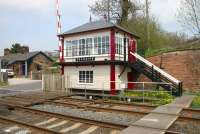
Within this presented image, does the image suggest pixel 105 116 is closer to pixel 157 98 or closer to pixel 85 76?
pixel 157 98

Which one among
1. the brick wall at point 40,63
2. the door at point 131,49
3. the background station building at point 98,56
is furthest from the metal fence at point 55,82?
the brick wall at point 40,63

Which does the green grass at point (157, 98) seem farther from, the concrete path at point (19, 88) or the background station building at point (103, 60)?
the concrete path at point (19, 88)

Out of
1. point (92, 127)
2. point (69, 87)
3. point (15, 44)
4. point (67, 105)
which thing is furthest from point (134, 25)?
point (15, 44)

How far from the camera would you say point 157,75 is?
20.3 metres

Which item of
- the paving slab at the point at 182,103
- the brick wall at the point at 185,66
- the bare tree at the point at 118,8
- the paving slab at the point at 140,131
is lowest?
the paving slab at the point at 140,131

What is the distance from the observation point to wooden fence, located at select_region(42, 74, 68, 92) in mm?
22850

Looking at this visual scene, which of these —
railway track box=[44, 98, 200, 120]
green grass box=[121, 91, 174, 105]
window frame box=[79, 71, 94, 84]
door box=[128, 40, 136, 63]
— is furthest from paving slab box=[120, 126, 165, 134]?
door box=[128, 40, 136, 63]

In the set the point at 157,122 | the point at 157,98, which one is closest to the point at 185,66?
the point at 157,98

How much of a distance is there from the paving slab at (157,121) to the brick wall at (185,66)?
36.5ft

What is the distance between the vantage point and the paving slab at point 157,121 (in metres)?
9.56

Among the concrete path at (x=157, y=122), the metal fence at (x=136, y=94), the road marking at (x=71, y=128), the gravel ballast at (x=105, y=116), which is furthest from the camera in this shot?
the metal fence at (x=136, y=94)

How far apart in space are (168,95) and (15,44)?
6987cm

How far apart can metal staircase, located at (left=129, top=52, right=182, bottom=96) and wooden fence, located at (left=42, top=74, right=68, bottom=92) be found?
20.4 ft

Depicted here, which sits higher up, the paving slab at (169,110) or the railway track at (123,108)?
the paving slab at (169,110)
